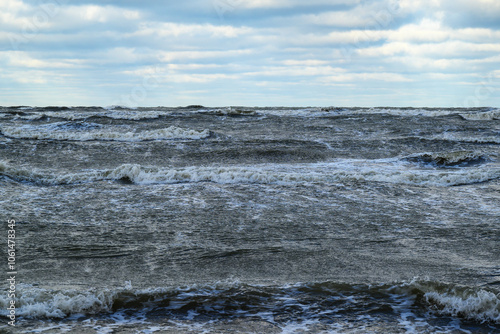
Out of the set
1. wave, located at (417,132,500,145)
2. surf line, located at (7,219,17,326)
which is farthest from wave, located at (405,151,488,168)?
surf line, located at (7,219,17,326)

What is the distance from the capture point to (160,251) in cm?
639

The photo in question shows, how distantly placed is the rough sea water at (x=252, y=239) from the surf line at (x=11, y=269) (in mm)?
58

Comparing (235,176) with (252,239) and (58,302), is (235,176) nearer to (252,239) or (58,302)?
(252,239)

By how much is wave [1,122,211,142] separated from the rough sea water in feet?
6.26

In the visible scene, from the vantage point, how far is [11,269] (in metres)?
5.60

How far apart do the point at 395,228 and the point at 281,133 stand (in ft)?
41.6

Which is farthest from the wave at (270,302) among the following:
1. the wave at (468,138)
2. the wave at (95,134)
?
the wave at (468,138)

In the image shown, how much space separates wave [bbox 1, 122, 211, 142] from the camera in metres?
17.9

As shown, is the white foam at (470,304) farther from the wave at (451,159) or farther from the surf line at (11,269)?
the wave at (451,159)

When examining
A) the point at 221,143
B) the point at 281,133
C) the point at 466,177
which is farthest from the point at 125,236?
the point at 281,133

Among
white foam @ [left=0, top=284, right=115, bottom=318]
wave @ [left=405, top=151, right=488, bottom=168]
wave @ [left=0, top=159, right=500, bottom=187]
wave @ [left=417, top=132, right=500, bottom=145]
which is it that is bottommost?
white foam @ [left=0, top=284, right=115, bottom=318]

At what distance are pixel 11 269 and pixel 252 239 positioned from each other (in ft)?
10.5

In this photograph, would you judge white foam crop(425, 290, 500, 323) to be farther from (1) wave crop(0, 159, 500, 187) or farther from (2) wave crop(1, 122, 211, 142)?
(2) wave crop(1, 122, 211, 142)

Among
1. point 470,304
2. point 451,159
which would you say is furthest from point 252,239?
point 451,159
